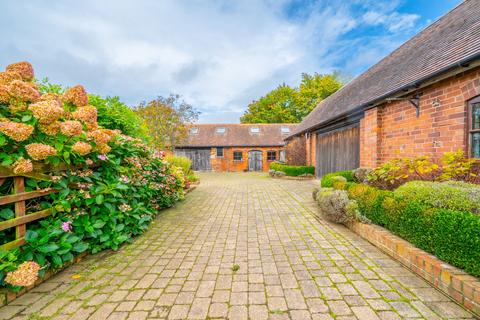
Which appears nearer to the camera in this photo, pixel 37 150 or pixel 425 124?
pixel 37 150

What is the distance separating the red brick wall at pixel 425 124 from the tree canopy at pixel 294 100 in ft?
77.2

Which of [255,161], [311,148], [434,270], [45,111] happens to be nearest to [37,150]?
[45,111]

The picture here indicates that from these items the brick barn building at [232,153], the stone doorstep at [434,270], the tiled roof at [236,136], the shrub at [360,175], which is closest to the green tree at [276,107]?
the tiled roof at [236,136]

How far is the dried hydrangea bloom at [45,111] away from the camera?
2.05 meters

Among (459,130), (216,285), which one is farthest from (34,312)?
(459,130)

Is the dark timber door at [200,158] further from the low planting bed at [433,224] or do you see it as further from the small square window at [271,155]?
the low planting bed at [433,224]

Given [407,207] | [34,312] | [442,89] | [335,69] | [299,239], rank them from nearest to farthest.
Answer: [34,312] → [407,207] → [299,239] → [442,89] → [335,69]

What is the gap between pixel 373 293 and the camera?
199 centimetres

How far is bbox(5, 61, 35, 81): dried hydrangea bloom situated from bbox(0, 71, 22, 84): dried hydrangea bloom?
112 mm

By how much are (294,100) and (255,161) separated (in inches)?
572

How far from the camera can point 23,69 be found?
238cm

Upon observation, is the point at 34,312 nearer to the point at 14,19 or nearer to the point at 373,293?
the point at 373,293

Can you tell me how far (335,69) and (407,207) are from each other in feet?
118

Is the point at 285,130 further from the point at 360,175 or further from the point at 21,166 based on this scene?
the point at 21,166
